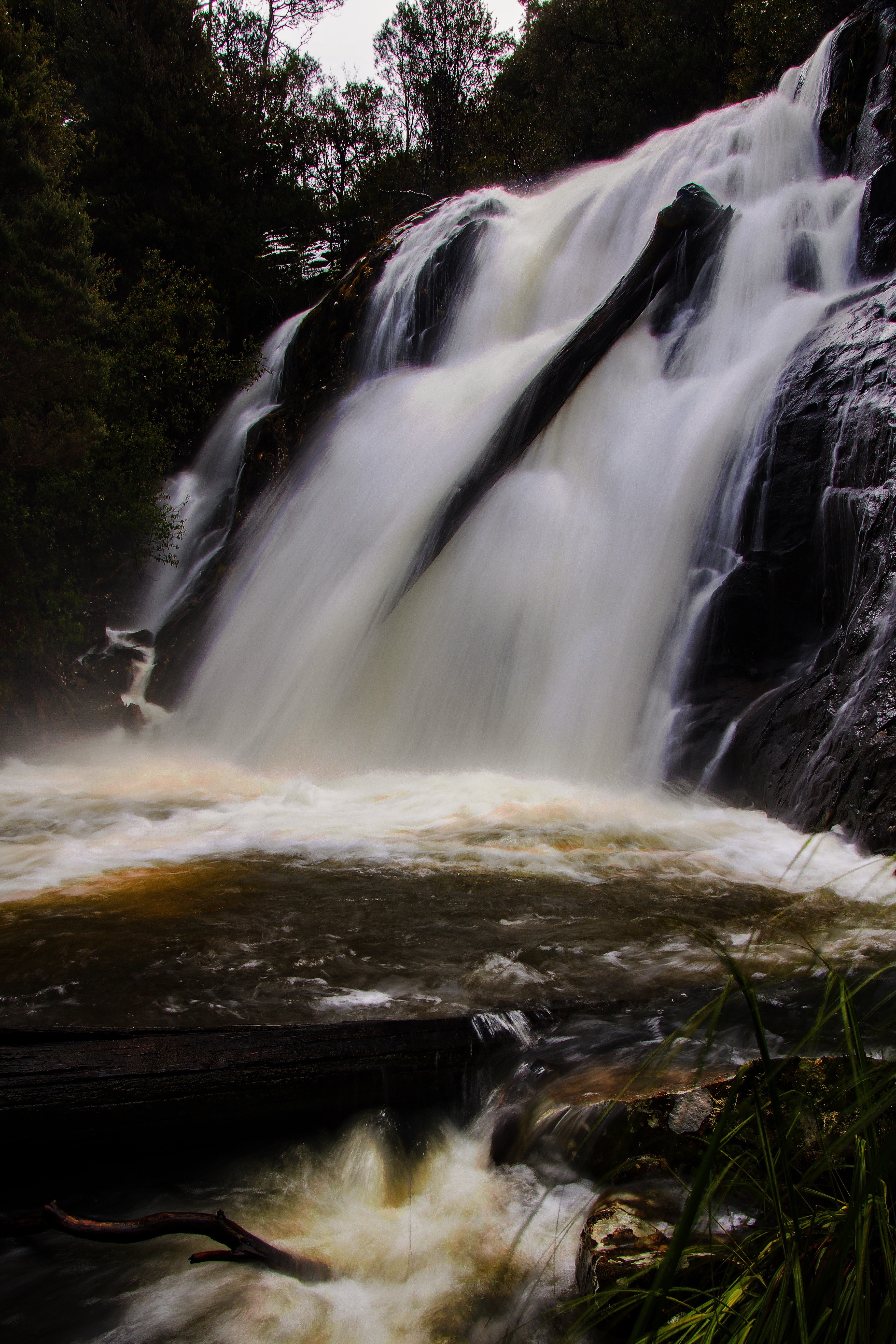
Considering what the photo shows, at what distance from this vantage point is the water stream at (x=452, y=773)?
6.89 ft

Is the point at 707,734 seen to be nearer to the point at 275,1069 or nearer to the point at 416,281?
the point at 275,1069

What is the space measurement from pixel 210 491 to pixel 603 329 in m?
7.79

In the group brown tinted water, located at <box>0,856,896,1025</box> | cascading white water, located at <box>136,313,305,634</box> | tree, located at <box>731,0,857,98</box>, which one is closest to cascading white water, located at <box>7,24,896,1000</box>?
brown tinted water, located at <box>0,856,896,1025</box>

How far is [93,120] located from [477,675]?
60.9ft

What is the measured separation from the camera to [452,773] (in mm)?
7164

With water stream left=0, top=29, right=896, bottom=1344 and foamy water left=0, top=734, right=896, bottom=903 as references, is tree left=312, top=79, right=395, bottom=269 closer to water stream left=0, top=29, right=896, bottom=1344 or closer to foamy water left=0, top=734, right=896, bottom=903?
water stream left=0, top=29, right=896, bottom=1344

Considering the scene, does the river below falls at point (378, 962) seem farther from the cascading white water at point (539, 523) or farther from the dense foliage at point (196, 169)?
the dense foliage at point (196, 169)

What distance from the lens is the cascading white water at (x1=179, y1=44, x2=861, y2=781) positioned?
718 centimetres

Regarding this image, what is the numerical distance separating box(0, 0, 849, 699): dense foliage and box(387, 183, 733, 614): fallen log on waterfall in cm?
451

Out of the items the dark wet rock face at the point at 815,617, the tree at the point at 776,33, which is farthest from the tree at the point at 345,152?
the dark wet rock face at the point at 815,617

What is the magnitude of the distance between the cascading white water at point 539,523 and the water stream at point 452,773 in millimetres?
42

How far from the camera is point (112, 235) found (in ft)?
55.2

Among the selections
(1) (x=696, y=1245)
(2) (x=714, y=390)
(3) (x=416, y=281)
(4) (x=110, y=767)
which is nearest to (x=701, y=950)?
(1) (x=696, y=1245)

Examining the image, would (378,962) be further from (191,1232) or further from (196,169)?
(196,169)
